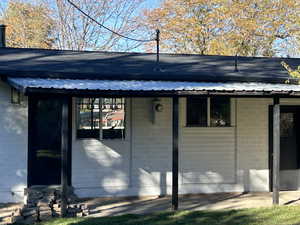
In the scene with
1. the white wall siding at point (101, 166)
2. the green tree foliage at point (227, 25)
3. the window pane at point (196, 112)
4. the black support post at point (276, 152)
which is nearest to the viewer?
the black support post at point (276, 152)

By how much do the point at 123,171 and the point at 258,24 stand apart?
1747cm

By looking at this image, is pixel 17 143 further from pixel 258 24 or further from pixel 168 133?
pixel 258 24

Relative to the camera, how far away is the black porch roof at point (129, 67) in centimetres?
867

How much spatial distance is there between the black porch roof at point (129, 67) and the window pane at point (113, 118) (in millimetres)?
743

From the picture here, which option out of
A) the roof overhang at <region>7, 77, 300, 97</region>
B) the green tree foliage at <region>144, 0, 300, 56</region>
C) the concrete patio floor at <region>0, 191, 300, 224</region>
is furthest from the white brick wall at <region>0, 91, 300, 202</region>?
the green tree foliage at <region>144, 0, 300, 56</region>

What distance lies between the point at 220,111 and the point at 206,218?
3533 mm

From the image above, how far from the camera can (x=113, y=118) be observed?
9383 mm

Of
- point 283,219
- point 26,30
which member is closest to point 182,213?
point 283,219

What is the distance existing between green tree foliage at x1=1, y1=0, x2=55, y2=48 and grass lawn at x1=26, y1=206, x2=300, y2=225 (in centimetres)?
2012

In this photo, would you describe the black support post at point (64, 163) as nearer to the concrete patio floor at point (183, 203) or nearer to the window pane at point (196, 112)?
the concrete patio floor at point (183, 203)

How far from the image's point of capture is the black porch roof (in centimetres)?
867

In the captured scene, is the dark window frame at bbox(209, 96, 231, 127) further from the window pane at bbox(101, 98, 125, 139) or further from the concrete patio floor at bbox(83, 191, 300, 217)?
the window pane at bbox(101, 98, 125, 139)

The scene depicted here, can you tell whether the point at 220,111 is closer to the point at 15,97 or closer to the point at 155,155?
the point at 155,155

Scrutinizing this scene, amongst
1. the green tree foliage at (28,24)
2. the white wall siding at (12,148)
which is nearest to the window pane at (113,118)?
the white wall siding at (12,148)
